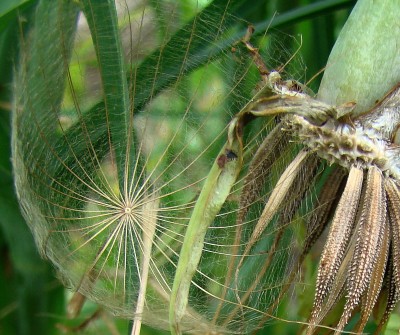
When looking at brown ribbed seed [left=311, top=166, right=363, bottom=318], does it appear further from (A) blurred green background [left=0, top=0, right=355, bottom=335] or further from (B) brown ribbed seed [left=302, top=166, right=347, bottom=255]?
(A) blurred green background [left=0, top=0, right=355, bottom=335]

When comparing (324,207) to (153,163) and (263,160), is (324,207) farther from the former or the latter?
(153,163)

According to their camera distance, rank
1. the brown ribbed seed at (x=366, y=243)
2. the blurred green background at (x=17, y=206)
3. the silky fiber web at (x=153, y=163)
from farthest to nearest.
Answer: the blurred green background at (x=17, y=206), the silky fiber web at (x=153, y=163), the brown ribbed seed at (x=366, y=243)

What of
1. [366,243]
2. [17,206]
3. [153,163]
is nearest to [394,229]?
[366,243]

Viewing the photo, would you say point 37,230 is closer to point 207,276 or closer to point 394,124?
point 207,276

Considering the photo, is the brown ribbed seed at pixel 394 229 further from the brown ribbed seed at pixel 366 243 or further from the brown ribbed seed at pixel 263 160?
the brown ribbed seed at pixel 263 160

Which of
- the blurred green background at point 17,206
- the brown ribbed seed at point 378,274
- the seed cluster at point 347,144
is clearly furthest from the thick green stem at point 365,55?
the blurred green background at point 17,206

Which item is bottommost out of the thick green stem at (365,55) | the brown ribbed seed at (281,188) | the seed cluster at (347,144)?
the brown ribbed seed at (281,188)

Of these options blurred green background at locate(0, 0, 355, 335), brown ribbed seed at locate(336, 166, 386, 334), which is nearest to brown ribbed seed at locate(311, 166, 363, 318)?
brown ribbed seed at locate(336, 166, 386, 334)
